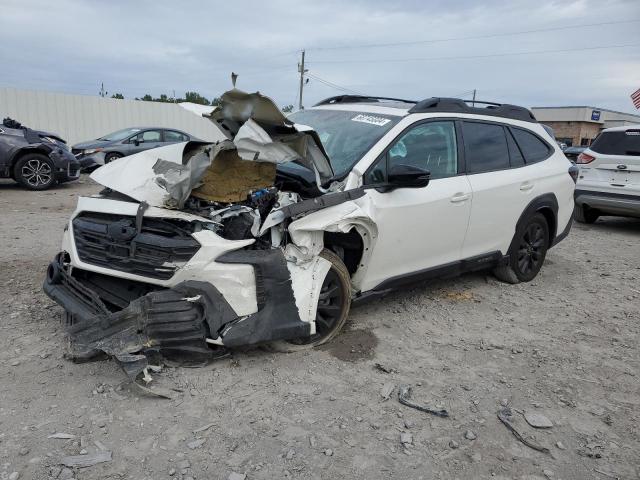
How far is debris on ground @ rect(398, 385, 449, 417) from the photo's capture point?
119 inches

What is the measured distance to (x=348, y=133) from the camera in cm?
425

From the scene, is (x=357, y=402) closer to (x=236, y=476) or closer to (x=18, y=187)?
(x=236, y=476)

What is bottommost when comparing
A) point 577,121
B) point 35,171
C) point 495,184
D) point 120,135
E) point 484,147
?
point 35,171

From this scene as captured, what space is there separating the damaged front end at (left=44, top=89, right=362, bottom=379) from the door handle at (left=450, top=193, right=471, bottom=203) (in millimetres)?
1097

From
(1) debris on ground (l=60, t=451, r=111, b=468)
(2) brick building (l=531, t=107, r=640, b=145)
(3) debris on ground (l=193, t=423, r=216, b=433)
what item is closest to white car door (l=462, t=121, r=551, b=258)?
(3) debris on ground (l=193, t=423, r=216, b=433)

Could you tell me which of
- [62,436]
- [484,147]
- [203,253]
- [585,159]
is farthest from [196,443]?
[585,159]

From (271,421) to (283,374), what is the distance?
1.63 feet

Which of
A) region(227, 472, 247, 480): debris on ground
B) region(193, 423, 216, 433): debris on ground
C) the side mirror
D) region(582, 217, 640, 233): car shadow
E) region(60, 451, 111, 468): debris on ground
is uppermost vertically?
the side mirror

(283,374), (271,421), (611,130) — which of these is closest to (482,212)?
(283,374)

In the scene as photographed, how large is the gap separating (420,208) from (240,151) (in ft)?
4.94

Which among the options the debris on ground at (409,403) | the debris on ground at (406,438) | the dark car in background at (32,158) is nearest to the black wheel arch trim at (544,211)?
the debris on ground at (409,403)

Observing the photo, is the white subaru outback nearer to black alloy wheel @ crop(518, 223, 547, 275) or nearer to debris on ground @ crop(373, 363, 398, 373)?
debris on ground @ crop(373, 363, 398, 373)

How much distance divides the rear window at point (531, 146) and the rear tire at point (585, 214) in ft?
15.4

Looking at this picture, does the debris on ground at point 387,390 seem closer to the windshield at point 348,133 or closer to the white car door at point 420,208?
the white car door at point 420,208
